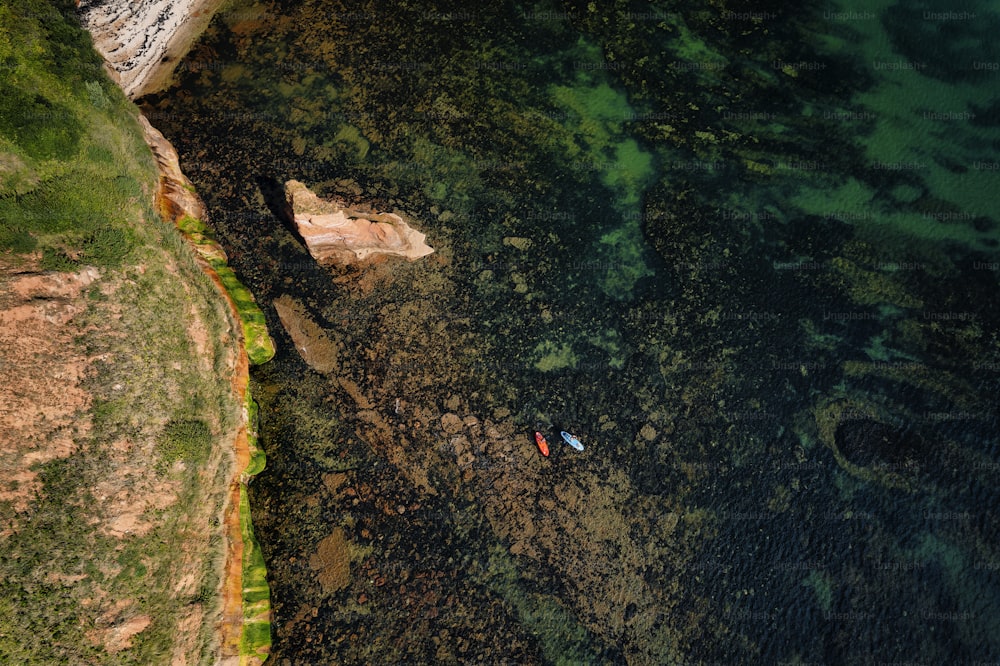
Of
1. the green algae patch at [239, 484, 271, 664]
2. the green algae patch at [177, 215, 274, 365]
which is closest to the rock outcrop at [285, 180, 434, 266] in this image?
the green algae patch at [177, 215, 274, 365]

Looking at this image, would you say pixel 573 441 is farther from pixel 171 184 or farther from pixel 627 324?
pixel 171 184

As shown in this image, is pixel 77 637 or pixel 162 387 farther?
pixel 162 387

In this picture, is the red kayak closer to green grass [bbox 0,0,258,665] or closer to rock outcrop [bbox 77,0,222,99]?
green grass [bbox 0,0,258,665]

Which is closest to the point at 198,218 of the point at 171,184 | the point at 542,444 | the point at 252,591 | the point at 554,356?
the point at 171,184

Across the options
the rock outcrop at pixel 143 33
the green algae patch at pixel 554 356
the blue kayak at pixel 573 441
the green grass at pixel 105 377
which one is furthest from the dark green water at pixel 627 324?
the green grass at pixel 105 377

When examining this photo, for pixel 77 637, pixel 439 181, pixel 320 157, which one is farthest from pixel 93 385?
pixel 439 181

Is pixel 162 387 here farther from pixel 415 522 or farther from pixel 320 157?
pixel 320 157
